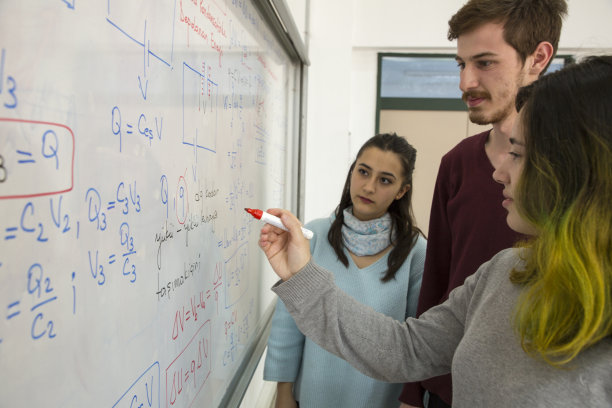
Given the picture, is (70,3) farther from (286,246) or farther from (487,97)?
(487,97)

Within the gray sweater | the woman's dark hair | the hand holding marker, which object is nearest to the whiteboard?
the hand holding marker

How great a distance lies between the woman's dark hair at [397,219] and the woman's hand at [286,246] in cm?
46

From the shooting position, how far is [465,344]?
68cm

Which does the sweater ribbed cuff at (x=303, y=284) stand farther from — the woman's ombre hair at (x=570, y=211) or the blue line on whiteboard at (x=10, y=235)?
the blue line on whiteboard at (x=10, y=235)

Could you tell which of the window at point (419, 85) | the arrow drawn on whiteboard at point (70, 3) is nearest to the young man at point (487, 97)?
the arrow drawn on whiteboard at point (70, 3)

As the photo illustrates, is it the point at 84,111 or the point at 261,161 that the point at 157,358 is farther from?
the point at 261,161

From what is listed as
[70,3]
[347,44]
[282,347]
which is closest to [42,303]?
[70,3]

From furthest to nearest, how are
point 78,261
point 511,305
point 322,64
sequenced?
point 322,64, point 511,305, point 78,261

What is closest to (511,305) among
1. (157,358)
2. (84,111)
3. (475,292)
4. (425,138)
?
(475,292)

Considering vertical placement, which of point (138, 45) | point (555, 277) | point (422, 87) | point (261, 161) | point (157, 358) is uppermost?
point (422, 87)

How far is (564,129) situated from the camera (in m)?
0.57

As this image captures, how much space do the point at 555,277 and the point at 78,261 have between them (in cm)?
61

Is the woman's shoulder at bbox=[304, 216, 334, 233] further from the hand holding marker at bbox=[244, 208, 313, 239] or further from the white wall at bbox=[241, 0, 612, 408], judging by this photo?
the white wall at bbox=[241, 0, 612, 408]

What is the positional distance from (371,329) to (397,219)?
2.14 ft
